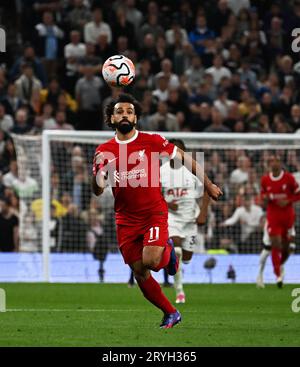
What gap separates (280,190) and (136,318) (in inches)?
315

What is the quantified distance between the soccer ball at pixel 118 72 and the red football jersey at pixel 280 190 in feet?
28.1

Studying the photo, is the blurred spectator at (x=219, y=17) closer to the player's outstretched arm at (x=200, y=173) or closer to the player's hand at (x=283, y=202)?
the player's hand at (x=283, y=202)

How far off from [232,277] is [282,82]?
7338 mm

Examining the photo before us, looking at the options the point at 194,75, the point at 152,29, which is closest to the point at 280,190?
the point at 194,75

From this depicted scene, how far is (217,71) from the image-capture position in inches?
1088

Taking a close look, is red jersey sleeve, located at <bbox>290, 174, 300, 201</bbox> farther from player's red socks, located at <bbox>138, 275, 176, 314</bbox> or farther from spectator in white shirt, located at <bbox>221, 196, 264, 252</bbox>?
player's red socks, located at <bbox>138, 275, 176, 314</bbox>

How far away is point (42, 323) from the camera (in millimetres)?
12852

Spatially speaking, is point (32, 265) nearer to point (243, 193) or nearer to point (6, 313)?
point (243, 193)

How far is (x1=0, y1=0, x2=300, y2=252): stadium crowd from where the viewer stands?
77.3 feet

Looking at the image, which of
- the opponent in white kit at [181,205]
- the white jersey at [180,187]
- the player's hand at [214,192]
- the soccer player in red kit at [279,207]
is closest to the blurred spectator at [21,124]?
the soccer player in red kit at [279,207]

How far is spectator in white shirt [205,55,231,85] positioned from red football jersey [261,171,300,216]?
679 centimetres
